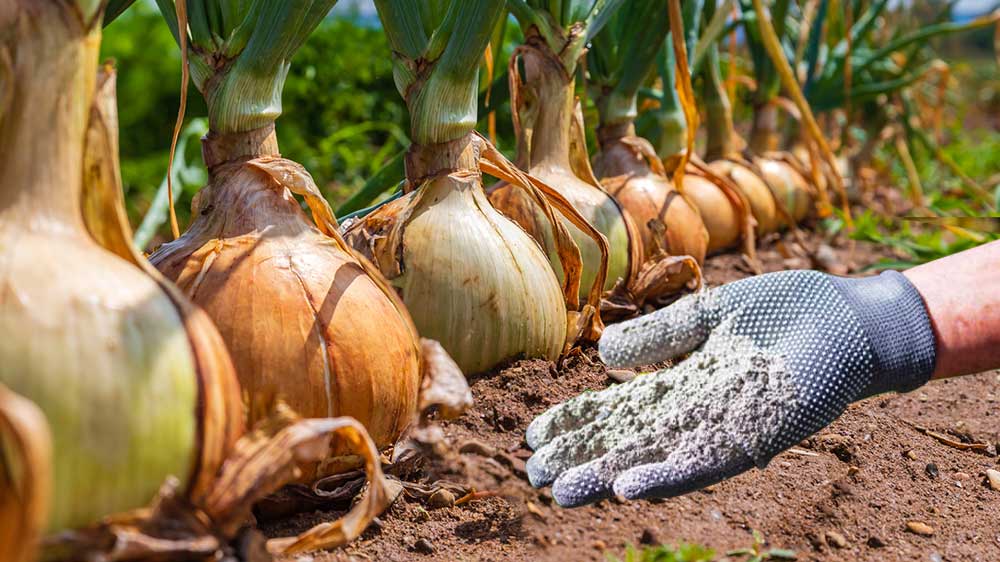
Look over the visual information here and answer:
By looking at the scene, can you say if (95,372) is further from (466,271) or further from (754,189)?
(754,189)

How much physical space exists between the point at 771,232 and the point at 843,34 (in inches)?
51.1

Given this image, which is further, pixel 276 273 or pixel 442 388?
pixel 276 273

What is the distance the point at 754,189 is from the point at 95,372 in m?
2.65

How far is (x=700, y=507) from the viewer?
1217 mm

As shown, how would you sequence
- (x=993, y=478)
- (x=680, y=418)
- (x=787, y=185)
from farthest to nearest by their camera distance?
(x=787, y=185)
(x=993, y=478)
(x=680, y=418)

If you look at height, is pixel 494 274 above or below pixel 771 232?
above

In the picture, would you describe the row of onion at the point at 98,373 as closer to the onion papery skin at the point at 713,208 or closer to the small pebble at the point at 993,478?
the small pebble at the point at 993,478

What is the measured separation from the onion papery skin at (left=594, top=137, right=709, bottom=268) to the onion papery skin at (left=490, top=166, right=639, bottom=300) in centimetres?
21

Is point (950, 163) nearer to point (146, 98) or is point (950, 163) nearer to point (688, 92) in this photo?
point (688, 92)

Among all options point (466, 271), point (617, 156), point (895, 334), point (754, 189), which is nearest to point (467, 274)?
point (466, 271)

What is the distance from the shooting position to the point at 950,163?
3918 mm

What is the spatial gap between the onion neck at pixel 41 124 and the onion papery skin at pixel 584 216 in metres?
0.95

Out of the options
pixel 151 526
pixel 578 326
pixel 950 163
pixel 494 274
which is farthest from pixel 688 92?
pixel 950 163

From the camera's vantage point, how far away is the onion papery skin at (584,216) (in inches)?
66.0
